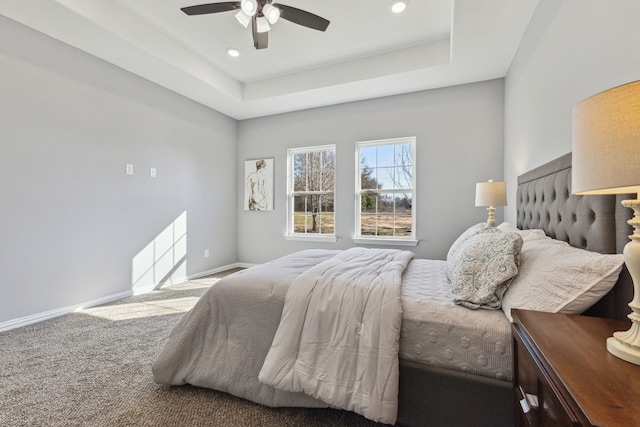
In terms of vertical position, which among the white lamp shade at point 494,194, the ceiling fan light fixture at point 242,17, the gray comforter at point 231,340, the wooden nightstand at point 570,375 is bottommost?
the gray comforter at point 231,340

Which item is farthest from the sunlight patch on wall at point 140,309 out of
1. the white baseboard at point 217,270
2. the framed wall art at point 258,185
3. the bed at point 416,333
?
the framed wall art at point 258,185

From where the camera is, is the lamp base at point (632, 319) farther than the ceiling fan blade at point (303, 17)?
No

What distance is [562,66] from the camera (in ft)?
5.80

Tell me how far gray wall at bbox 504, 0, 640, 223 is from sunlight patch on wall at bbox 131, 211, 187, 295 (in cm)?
422

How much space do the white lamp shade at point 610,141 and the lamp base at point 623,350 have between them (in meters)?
0.39

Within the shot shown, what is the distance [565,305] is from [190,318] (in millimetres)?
1786

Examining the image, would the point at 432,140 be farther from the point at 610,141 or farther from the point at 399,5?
the point at 610,141

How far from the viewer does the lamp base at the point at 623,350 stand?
680 mm

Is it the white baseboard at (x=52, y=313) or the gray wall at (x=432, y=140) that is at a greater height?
the gray wall at (x=432, y=140)

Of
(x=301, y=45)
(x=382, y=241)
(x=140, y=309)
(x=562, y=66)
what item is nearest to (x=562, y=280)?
(x=562, y=66)

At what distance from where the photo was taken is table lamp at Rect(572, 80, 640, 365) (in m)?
Answer: 0.61

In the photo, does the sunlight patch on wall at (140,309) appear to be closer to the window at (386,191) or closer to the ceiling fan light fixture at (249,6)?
the window at (386,191)

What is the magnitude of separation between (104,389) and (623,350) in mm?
2354

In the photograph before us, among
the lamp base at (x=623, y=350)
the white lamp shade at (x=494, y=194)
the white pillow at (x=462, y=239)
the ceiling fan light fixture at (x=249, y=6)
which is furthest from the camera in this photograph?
the white lamp shade at (x=494, y=194)
